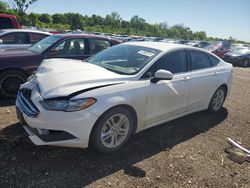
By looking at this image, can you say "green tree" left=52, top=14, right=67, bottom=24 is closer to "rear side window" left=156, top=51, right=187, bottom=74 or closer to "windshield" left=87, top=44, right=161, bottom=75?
"windshield" left=87, top=44, right=161, bottom=75

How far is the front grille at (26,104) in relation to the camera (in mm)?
3724

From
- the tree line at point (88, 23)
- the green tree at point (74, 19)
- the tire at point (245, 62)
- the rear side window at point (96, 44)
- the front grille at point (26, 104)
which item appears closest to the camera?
the front grille at point (26, 104)

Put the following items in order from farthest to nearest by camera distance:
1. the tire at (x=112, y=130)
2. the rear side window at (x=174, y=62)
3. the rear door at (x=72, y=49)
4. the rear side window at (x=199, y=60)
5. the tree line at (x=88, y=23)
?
the tree line at (x=88, y=23) < the rear door at (x=72, y=49) < the rear side window at (x=199, y=60) < the rear side window at (x=174, y=62) < the tire at (x=112, y=130)

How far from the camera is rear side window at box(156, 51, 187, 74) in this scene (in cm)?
472

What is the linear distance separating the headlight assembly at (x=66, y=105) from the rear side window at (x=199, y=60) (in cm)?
257

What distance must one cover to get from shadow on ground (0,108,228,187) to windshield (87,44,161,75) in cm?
116

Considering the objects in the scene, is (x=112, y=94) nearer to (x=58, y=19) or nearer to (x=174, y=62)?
A: (x=174, y=62)

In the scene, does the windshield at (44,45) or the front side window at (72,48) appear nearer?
the windshield at (44,45)

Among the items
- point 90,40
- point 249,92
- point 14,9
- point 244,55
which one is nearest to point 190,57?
point 90,40

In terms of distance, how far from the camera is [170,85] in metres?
4.71

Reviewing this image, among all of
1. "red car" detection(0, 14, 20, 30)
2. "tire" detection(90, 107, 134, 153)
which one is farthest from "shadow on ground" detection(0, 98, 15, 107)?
"red car" detection(0, 14, 20, 30)

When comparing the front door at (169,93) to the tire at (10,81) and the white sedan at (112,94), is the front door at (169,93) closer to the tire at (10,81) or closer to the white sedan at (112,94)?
the white sedan at (112,94)

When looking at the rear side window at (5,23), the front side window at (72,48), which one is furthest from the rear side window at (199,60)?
the rear side window at (5,23)

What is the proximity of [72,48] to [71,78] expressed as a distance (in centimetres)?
346
